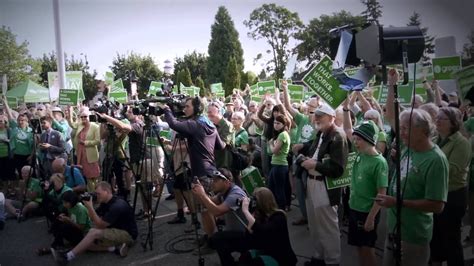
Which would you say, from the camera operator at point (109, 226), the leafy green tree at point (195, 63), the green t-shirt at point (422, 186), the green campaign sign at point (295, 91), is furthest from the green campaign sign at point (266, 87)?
the leafy green tree at point (195, 63)

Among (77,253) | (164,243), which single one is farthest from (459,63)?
(77,253)

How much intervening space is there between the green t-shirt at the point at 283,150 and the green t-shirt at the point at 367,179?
215cm

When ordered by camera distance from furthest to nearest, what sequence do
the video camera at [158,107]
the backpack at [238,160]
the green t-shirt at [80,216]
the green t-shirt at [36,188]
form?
the green t-shirt at [36,188] → the backpack at [238,160] → the green t-shirt at [80,216] → the video camera at [158,107]

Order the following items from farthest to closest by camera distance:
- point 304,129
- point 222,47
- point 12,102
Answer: point 222,47, point 12,102, point 304,129

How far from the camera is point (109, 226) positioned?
15.8ft

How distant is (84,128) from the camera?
670cm

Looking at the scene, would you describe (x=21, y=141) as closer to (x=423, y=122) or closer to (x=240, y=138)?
(x=240, y=138)

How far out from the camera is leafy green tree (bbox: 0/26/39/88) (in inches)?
1016

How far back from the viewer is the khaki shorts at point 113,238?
472 centimetres

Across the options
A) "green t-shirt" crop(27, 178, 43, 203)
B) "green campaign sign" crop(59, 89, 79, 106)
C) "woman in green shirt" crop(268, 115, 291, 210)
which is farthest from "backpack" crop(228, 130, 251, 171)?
"green campaign sign" crop(59, 89, 79, 106)

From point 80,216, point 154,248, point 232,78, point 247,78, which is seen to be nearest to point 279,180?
point 154,248

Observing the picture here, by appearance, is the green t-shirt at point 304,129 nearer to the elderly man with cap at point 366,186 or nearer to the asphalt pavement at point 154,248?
the asphalt pavement at point 154,248

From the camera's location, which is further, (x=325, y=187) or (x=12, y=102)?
(x=12, y=102)

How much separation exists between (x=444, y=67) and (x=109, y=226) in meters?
5.92
